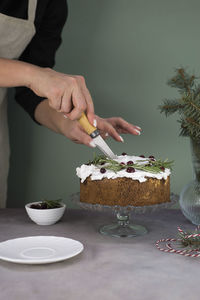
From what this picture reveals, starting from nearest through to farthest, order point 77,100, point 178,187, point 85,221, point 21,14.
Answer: point 77,100, point 85,221, point 21,14, point 178,187

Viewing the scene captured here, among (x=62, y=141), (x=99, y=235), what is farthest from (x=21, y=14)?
(x=99, y=235)

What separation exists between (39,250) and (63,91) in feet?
1.37

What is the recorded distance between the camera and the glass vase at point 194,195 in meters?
1.15

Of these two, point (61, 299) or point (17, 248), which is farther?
point (17, 248)

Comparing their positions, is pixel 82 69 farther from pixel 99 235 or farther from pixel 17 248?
pixel 17 248

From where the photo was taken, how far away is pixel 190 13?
1.71 metres

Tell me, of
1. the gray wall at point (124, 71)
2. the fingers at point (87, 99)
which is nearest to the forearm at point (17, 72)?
the fingers at point (87, 99)

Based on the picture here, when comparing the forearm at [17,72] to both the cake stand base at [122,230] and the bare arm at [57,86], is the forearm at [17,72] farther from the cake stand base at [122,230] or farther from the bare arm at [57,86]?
the cake stand base at [122,230]

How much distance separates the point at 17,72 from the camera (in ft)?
3.87

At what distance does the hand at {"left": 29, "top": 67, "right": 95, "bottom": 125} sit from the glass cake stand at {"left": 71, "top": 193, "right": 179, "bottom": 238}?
25 cm

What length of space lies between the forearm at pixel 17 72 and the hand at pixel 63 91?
2 cm

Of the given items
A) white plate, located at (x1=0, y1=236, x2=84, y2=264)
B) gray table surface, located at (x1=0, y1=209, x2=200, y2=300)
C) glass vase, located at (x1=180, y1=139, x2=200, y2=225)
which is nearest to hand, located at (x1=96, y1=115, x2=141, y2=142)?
glass vase, located at (x1=180, y1=139, x2=200, y2=225)

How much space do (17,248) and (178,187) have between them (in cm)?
98

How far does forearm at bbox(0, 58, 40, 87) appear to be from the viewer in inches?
45.7
